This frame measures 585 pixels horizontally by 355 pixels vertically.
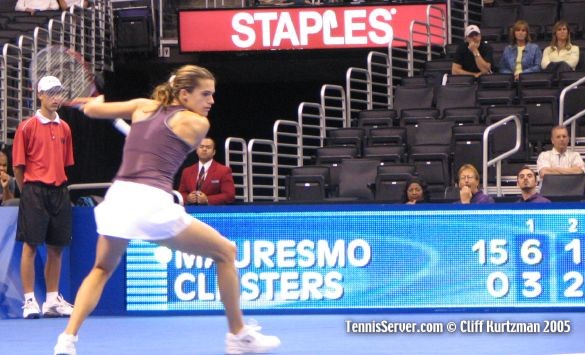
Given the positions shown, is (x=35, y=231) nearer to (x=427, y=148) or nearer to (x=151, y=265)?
(x=151, y=265)

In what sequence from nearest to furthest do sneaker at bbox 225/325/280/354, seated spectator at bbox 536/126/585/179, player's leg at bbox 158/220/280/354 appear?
1. player's leg at bbox 158/220/280/354
2. sneaker at bbox 225/325/280/354
3. seated spectator at bbox 536/126/585/179

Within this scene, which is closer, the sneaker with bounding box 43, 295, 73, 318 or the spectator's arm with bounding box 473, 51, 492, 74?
the sneaker with bounding box 43, 295, 73, 318

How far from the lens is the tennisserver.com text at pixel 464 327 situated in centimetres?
988

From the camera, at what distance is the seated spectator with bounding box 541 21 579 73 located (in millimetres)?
17172

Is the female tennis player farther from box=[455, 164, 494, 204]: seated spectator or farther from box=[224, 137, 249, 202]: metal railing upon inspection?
box=[224, 137, 249, 202]: metal railing

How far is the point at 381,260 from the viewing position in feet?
38.4

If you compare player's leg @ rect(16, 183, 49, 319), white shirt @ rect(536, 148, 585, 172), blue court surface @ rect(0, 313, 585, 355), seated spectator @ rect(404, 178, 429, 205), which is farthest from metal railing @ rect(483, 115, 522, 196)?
player's leg @ rect(16, 183, 49, 319)

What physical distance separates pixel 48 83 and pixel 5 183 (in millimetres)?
4892

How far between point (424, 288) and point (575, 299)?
132cm

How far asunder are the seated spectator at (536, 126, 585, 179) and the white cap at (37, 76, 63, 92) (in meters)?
5.91

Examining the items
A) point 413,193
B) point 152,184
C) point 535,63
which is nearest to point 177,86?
point 152,184

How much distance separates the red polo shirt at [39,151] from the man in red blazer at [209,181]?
1.93m

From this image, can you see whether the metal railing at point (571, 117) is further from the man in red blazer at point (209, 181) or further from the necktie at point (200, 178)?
the necktie at point (200, 178)

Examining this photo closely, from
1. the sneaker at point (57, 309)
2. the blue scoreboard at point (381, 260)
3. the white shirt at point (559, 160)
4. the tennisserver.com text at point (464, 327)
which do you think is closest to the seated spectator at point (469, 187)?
the blue scoreboard at point (381, 260)
